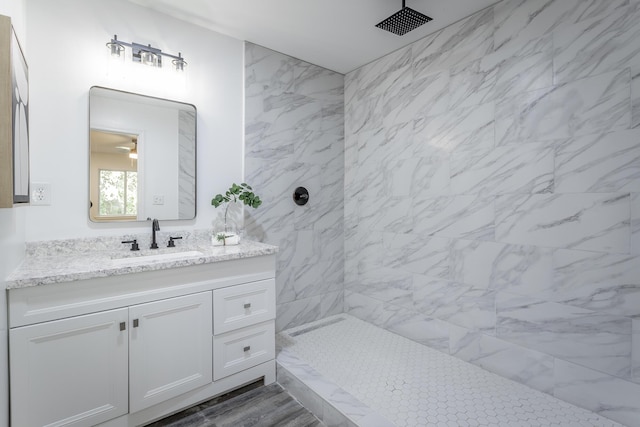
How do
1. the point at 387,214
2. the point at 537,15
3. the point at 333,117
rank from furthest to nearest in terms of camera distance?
the point at 333,117 → the point at 387,214 → the point at 537,15

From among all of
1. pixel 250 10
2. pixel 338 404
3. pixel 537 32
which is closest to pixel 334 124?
pixel 250 10

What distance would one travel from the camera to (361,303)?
3.22m

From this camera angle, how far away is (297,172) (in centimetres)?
302

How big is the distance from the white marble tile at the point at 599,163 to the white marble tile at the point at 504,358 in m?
1.06

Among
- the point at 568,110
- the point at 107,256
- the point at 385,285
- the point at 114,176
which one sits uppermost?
the point at 568,110

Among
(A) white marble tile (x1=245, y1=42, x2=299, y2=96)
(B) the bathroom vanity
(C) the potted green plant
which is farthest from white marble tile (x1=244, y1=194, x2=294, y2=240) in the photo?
(A) white marble tile (x1=245, y1=42, x2=299, y2=96)

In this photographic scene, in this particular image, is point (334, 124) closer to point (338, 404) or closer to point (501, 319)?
point (501, 319)

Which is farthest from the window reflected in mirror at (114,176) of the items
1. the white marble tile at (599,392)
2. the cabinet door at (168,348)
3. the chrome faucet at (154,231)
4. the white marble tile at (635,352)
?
the white marble tile at (635,352)

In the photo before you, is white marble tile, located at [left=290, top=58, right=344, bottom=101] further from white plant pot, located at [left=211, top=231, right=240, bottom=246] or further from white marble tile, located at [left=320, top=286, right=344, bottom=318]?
white marble tile, located at [left=320, top=286, right=344, bottom=318]

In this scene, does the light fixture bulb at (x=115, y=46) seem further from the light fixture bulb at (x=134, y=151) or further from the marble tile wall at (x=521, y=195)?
the marble tile wall at (x=521, y=195)

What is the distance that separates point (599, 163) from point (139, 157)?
2817 mm

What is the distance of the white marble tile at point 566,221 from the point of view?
1.74 m

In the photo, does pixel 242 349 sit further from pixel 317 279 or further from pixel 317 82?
pixel 317 82

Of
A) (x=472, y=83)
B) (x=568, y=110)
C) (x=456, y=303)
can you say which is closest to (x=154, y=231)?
(x=456, y=303)
